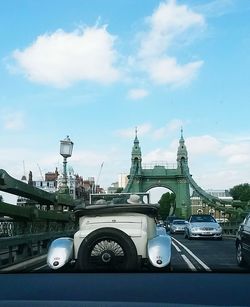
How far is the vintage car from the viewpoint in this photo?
6555mm

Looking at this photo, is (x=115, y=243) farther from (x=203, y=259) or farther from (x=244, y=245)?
(x=203, y=259)

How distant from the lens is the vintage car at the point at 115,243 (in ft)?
21.5

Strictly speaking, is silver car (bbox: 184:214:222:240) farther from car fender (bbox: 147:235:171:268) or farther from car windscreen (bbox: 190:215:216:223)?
car fender (bbox: 147:235:171:268)

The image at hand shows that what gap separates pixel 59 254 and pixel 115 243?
3.43ft

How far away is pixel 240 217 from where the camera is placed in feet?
132

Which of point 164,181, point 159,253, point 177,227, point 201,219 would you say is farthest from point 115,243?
point 164,181

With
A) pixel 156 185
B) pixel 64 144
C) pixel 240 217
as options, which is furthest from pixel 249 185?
pixel 64 144

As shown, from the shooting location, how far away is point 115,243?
667 centimetres

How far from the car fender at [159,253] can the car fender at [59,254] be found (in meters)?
0.98

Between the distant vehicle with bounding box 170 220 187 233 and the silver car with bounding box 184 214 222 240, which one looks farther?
the distant vehicle with bounding box 170 220 187 233

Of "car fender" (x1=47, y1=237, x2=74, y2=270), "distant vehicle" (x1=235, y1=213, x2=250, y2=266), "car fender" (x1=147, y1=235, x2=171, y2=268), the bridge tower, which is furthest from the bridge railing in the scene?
the bridge tower

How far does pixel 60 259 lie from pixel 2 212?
854 cm

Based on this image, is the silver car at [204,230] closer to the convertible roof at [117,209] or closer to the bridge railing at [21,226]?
the bridge railing at [21,226]

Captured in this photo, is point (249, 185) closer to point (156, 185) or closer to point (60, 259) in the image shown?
point (156, 185)
